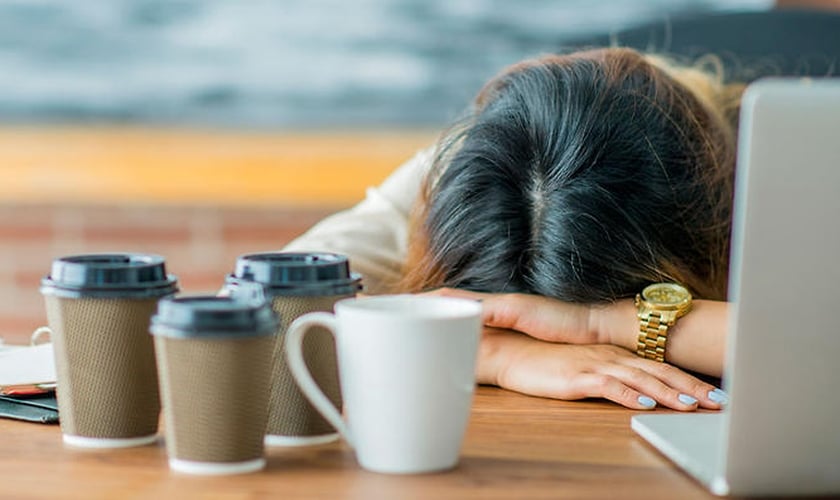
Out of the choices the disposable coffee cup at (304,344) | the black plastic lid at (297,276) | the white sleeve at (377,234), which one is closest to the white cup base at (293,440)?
the disposable coffee cup at (304,344)

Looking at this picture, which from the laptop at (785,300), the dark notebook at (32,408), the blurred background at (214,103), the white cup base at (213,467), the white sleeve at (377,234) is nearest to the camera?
the laptop at (785,300)

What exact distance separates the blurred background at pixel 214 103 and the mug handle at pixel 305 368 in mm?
2144

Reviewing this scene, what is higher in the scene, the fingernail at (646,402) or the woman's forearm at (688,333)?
the woman's forearm at (688,333)

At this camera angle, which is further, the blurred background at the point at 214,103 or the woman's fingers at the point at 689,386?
the blurred background at the point at 214,103

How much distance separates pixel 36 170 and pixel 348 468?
2.43m

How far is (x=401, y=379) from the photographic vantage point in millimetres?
728

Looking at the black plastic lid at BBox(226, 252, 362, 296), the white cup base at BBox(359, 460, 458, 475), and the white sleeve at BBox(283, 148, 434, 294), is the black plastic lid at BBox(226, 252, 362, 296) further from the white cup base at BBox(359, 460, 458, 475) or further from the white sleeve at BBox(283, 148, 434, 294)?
the white sleeve at BBox(283, 148, 434, 294)

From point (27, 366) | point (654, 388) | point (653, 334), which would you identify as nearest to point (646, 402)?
point (654, 388)

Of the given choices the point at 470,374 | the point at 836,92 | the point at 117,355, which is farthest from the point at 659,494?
the point at 117,355

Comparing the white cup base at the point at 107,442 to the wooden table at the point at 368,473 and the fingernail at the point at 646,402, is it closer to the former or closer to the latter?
the wooden table at the point at 368,473

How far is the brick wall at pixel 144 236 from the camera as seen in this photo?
9.66ft

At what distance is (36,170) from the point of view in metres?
2.99

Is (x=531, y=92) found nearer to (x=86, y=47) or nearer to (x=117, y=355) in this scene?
(x=117, y=355)

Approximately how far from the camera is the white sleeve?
5.18ft
